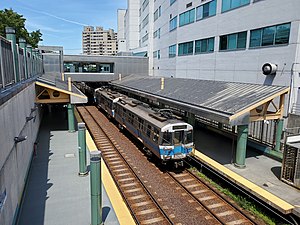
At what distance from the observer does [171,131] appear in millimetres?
11516

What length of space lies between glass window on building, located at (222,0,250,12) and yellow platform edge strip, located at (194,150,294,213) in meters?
14.1

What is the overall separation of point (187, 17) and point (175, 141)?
2194 cm

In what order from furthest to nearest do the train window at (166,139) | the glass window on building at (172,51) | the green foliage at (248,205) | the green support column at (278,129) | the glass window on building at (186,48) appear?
the glass window on building at (172,51), the glass window on building at (186,48), the green support column at (278,129), the train window at (166,139), the green foliage at (248,205)

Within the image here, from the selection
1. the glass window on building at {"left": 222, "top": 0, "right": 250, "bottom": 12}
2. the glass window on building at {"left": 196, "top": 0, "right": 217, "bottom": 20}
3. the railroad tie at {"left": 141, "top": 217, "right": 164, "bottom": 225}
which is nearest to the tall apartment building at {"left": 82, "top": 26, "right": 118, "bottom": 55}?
the glass window on building at {"left": 196, "top": 0, "right": 217, "bottom": 20}

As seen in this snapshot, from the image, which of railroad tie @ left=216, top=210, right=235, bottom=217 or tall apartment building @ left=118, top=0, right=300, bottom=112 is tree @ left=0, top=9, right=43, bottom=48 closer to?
tall apartment building @ left=118, top=0, right=300, bottom=112

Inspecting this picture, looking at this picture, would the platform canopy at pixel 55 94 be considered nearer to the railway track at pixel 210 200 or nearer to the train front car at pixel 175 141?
the train front car at pixel 175 141

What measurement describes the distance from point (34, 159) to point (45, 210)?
5388mm

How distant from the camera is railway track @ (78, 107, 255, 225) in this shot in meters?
8.54

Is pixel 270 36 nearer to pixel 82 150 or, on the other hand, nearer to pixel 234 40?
pixel 234 40

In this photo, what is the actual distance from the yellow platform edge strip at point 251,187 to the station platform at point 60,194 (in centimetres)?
500

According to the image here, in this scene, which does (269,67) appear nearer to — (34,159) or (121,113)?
(121,113)

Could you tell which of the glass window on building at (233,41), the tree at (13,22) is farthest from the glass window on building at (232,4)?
the tree at (13,22)

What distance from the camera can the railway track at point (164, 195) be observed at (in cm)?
854

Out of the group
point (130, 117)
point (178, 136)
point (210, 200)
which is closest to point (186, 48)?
point (130, 117)
